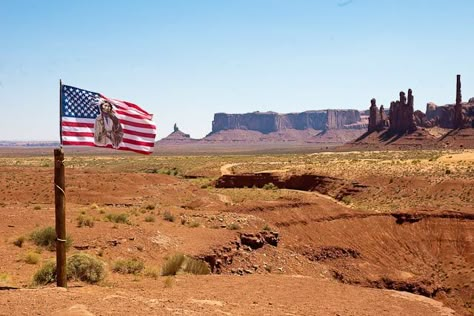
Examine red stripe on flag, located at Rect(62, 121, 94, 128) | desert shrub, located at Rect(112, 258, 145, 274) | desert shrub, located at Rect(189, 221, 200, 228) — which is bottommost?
desert shrub, located at Rect(189, 221, 200, 228)

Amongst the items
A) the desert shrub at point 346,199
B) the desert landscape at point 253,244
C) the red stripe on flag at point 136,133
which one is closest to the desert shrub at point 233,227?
the desert landscape at point 253,244

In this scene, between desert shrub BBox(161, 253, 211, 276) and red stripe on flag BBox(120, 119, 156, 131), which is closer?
red stripe on flag BBox(120, 119, 156, 131)

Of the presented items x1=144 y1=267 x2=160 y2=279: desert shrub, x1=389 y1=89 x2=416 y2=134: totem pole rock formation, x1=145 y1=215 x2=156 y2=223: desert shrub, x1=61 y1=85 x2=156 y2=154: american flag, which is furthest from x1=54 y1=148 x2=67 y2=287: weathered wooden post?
x1=389 y1=89 x2=416 y2=134: totem pole rock formation

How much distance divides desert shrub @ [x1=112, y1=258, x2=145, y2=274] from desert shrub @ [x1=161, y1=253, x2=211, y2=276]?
0.79m

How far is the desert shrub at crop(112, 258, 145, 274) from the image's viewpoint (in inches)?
698

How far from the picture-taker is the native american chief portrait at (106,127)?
13055 millimetres

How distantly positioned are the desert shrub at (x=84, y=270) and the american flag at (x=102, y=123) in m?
4.27

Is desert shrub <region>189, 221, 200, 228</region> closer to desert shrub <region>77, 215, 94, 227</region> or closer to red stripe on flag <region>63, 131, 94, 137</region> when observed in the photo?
desert shrub <region>77, 215, 94, 227</region>

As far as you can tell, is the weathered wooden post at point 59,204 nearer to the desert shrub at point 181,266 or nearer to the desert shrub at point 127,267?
the desert shrub at point 127,267

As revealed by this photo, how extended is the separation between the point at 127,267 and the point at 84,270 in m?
2.46

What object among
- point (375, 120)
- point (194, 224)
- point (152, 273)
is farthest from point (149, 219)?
point (375, 120)

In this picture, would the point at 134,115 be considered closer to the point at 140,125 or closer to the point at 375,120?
the point at 140,125

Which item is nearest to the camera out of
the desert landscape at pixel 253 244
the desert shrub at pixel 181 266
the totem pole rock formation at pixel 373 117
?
the desert landscape at pixel 253 244

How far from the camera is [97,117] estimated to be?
13039mm
